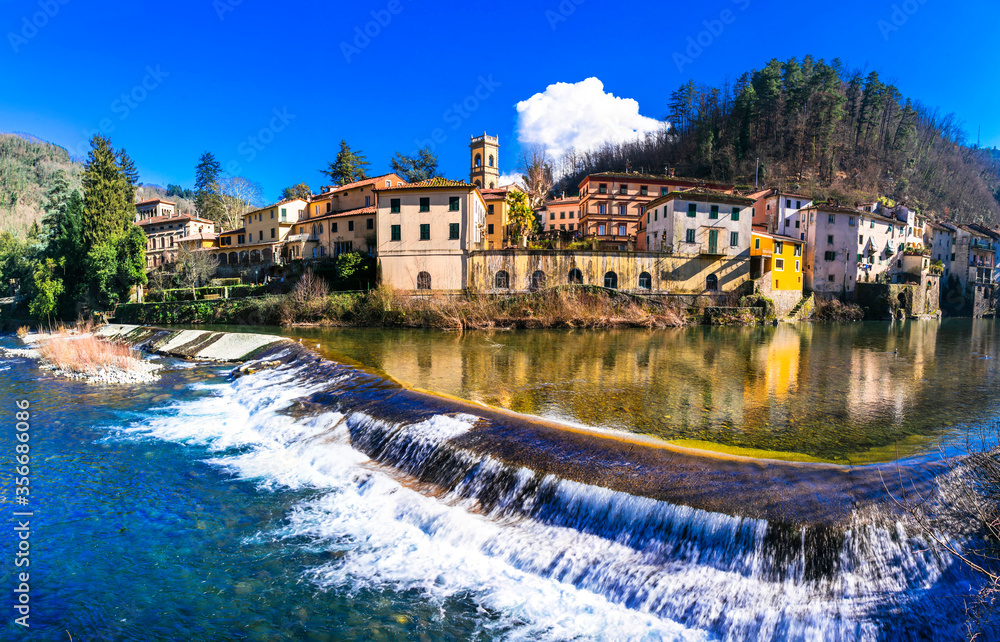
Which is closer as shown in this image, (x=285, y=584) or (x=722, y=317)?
(x=285, y=584)

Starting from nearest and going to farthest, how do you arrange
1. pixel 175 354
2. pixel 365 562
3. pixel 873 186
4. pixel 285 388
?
pixel 365 562, pixel 285 388, pixel 175 354, pixel 873 186

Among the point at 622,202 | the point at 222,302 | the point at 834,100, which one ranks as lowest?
the point at 222,302

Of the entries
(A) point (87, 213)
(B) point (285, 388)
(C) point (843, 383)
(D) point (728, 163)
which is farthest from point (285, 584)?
(D) point (728, 163)

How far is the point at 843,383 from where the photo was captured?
1431 centimetres

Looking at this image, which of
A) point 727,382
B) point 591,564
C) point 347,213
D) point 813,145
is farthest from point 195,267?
point 813,145

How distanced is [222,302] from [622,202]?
4223cm

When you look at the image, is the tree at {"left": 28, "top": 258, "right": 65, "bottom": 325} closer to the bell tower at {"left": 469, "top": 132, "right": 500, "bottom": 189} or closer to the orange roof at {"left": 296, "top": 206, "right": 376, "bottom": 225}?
the orange roof at {"left": 296, "top": 206, "right": 376, "bottom": 225}

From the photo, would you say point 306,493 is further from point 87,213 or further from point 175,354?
point 87,213

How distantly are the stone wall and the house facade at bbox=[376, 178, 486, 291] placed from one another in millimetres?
1606

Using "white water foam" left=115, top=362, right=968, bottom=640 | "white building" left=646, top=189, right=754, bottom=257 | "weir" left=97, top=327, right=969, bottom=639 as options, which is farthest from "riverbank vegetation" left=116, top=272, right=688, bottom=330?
"white water foam" left=115, top=362, right=968, bottom=640

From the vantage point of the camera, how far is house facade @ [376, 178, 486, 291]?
1382 inches

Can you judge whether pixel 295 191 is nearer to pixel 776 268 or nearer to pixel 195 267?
pixel 195 267

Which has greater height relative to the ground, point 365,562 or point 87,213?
point 87,213

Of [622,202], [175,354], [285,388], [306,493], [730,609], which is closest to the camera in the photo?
[730,609]
